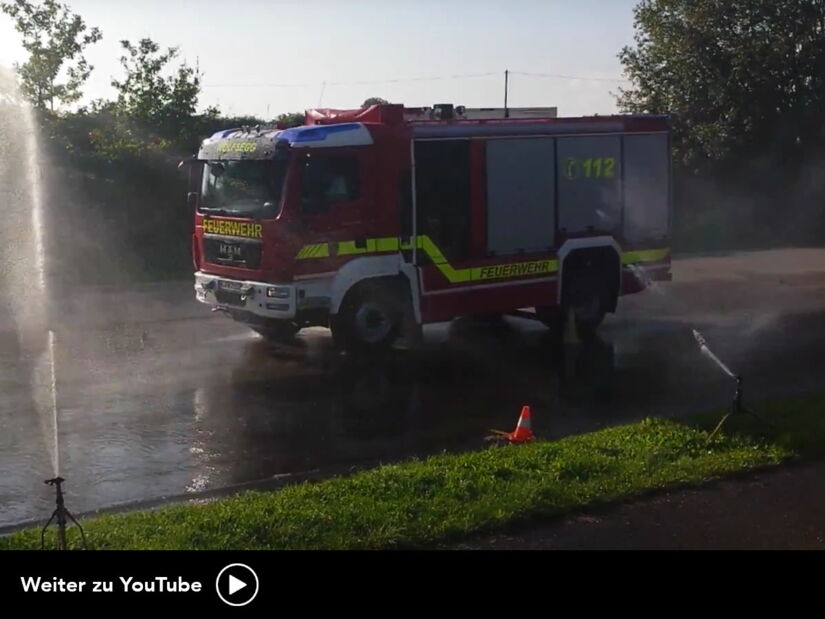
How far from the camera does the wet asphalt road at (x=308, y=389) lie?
8.88 meters

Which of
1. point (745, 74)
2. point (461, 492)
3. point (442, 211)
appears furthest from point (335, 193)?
point (745, 74)

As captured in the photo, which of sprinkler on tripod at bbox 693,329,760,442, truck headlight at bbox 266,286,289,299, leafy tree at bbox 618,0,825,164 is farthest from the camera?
leafy tree at bbox 618,0,825,164

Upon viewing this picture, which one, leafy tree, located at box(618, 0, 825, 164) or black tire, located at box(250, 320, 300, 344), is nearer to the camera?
black tire, located at box(250, 320, 300, 344)

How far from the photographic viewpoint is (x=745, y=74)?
30.2m

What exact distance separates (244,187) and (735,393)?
5.81 m

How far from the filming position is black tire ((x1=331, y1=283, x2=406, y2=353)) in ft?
42.7

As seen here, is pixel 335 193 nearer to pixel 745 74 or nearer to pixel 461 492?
pixel 461 492

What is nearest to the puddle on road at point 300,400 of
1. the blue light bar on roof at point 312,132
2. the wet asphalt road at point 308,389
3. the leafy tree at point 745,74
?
the wet asphalt road at point 308,389

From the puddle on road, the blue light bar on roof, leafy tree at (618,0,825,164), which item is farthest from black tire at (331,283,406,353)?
leafy tree at (618,0,825,164)

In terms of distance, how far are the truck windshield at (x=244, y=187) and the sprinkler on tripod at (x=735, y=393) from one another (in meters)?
5.23

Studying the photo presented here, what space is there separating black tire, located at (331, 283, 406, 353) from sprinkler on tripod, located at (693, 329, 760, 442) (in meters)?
3.67
